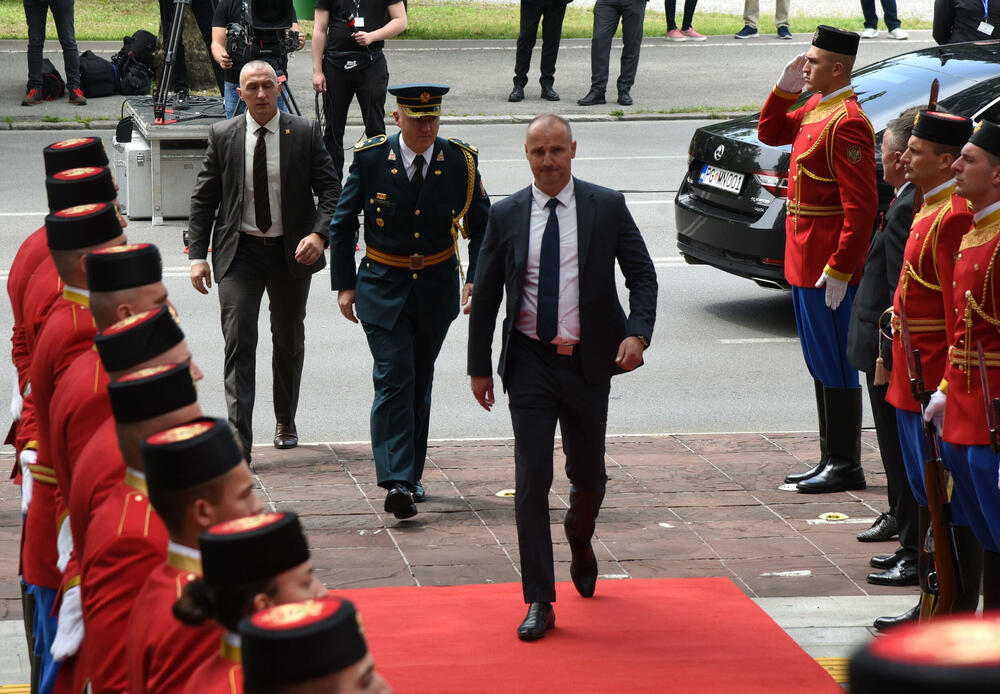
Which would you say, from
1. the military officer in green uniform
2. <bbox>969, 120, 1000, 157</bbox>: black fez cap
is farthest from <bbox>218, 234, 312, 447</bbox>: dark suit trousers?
<bbox>969, 120, 1000, 157</bbox>: black fez cap

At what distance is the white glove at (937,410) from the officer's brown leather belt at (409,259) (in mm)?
2778

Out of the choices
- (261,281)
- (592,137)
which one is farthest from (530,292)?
(592,137)

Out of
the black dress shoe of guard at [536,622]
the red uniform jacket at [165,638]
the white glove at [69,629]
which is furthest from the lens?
the black dress shoe of guard at [536,622]

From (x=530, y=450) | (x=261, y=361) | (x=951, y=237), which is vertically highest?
(x=951, y=237)

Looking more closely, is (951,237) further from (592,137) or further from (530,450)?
(592,137)

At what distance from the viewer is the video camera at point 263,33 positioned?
44.8 ft

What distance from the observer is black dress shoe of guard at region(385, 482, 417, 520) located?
23.2 ft

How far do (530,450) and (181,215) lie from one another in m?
9.28

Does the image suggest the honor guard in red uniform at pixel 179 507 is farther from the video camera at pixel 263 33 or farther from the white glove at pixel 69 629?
the video camera at pixel 263 33

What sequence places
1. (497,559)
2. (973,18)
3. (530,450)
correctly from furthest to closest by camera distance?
(973,18) → (497,559) → (530,450)

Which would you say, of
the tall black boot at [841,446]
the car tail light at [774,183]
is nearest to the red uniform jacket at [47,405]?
the tall black boot at [841,446]

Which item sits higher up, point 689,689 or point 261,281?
point 261,281

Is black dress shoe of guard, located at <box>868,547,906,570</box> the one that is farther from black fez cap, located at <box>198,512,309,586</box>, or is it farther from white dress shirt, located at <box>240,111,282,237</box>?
black fez cap, located at <box>198,512,309,586</box>

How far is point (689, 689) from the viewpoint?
17.2ft
